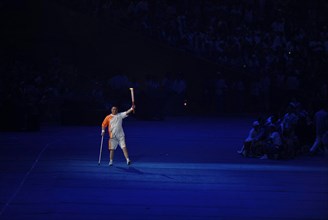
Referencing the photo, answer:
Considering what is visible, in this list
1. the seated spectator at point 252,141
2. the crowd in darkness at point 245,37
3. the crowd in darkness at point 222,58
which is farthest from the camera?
the crowd in darkness at point 245,37

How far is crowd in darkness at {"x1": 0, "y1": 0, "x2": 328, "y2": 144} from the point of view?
32.8 m

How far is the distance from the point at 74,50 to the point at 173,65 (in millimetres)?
4986

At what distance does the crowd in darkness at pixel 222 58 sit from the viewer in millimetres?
32781

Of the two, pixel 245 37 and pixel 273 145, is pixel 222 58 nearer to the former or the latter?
pixel 245 37

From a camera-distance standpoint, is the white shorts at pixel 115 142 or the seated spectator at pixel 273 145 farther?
the seated spectator at pixel 273 145

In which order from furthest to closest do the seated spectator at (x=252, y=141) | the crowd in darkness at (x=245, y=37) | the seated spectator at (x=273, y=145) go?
the crowd in darkness at (x=245, y=37), the seated spectator at (x=252, y=141), the seated spectator at (x=273, y=145)

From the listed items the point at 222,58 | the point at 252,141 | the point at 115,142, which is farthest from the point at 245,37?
the point at 115,142

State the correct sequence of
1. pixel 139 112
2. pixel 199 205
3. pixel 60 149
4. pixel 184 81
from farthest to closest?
pixel 184 81, pixel 139 112, pixel 60 149, pixel 199 205

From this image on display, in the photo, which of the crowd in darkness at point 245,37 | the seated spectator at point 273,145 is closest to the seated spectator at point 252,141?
the seated spectator at point 273,145

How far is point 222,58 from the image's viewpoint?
33.7 metres

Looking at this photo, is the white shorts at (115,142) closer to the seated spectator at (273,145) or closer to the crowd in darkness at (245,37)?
the seated spectator at (273,145)

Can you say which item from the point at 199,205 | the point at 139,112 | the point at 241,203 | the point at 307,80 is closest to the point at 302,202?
the point at 241,203

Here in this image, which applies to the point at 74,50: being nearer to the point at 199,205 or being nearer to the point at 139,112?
the point at 139,112

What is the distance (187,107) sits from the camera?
34.1 m
